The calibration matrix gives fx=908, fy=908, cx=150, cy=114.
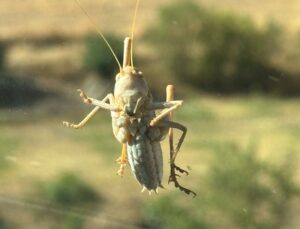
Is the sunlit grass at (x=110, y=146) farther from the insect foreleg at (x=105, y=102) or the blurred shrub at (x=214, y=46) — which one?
the insect foreleg at (x=105, y=102)

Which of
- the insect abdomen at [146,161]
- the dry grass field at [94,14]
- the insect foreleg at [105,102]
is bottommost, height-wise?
the dry grass field at [94,14]

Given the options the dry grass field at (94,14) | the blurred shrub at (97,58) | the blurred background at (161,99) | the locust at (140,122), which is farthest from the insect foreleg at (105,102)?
the dry grass field at (94,14)

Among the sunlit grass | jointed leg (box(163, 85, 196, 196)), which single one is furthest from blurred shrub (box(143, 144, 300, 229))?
jointed leg (box(163, 85, 196, 196))

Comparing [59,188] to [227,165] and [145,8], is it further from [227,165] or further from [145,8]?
[145,8]


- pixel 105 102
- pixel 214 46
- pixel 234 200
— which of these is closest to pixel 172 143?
pixel 105 102

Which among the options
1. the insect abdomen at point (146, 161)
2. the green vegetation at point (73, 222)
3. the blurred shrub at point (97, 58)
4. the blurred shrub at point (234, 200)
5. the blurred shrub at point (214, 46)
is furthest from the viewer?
the blurred shrub at point (214, 46)
